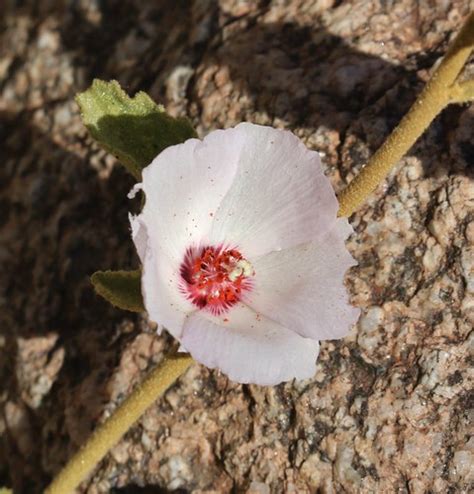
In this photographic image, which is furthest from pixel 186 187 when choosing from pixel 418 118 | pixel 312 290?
pixel 418 118

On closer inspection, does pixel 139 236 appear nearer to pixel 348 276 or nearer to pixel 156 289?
pixel 156 289

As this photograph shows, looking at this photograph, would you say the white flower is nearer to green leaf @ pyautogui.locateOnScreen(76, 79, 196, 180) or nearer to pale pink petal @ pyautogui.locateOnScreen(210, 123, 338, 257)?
pale pink petal @ pyautogui.locateOnScreen(210, 123, 338, 257)

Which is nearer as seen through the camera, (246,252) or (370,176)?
(370,176)

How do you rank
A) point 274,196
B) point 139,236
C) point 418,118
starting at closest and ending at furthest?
point 139,236
point 418,118
point 274,196

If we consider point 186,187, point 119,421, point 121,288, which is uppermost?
point 186,187

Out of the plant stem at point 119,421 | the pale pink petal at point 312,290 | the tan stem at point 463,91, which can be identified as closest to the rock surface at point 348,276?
the plant stem at point 119,421

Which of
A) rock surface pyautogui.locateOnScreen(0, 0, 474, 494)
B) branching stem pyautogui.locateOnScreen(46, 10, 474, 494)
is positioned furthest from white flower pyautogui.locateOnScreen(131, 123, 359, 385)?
rock surface pyautogui.locateOnScreen(0, 0, 474, 494)

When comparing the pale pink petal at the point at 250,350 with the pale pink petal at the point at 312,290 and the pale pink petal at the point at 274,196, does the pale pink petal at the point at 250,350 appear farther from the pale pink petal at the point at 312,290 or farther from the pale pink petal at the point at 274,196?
the pale pink petal at the point at 274,196
